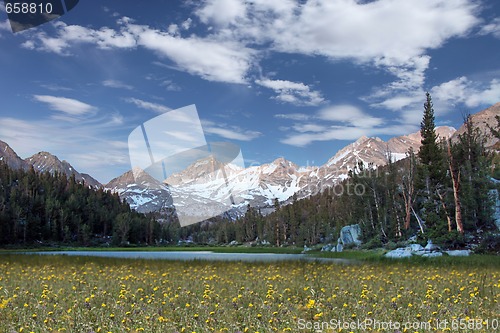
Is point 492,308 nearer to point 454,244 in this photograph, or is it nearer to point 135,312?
point 135,312

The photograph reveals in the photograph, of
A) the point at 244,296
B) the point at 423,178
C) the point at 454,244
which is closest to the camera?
the point at 244,296

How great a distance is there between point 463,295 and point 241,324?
772 cm

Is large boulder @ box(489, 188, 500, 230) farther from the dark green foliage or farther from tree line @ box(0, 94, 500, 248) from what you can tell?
the dark green foliage

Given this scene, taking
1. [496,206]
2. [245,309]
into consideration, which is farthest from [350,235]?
[245,309]

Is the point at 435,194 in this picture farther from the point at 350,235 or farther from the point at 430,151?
Answer: the point at 350,235

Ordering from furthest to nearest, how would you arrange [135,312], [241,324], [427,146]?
[427,146], [135,312], [241,324]

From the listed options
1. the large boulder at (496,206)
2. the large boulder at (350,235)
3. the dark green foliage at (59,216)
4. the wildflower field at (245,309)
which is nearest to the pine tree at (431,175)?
the large boulder at (496,206)

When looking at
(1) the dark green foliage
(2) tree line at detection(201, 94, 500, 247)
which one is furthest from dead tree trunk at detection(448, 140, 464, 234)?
(1) the dark green foliage

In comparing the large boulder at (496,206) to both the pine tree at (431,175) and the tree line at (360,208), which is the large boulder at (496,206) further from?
the pine tree at (431,175)

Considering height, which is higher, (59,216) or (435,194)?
(59,216)

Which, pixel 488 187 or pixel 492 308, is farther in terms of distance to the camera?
pixel 488 187

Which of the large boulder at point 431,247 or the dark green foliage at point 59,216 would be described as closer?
the large boulder at point 431,247

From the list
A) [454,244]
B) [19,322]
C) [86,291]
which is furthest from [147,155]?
[454,244]

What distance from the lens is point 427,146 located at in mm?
57062
